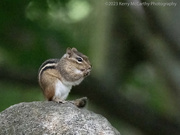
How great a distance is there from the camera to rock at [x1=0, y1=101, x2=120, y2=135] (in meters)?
5.48

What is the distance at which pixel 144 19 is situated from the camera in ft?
28.0

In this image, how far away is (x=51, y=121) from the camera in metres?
5.58

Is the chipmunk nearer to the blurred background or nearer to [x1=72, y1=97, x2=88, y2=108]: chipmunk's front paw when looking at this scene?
[x1=72, y1=97, x2=88, y2=108]: chipmunk's front paw

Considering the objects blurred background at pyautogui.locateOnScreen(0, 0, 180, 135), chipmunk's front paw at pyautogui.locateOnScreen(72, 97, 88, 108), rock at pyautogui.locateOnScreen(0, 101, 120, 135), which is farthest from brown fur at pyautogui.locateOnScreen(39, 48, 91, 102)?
blurred background at pyautogui.locateOnScreen(0, 0, 180, 135)

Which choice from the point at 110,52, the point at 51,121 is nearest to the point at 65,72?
the point at 51,121

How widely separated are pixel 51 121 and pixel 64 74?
2.39ft

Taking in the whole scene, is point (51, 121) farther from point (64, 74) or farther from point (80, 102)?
point (64, 74)

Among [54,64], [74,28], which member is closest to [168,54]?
[74,28]

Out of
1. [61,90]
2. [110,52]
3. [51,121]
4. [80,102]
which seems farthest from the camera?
[110,52]

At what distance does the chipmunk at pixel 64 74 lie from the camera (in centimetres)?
616

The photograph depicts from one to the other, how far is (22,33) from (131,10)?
1.42 meters

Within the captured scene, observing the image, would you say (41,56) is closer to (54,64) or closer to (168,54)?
(168,54)

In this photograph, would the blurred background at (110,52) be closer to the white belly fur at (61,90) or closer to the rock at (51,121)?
the white belly fur at (61,90)

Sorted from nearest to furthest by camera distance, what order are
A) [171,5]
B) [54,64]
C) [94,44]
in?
[54,64] → [171,5] → [94,44]
